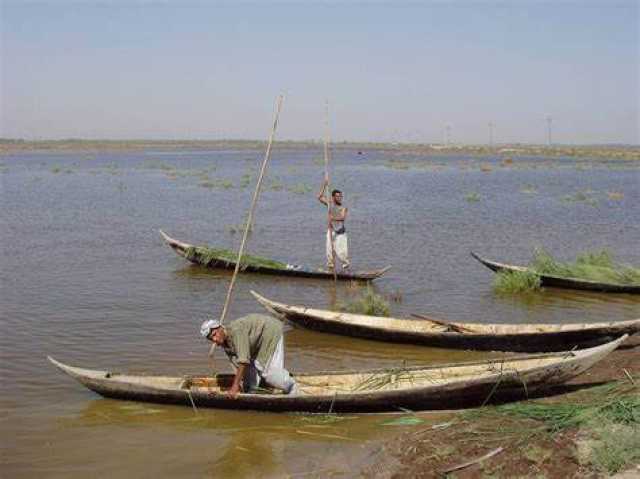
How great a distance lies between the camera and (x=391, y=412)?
22.4ft

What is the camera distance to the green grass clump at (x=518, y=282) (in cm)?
1215

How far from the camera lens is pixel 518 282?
12.1 m

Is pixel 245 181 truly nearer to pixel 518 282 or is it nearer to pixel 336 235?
pixel 336 235

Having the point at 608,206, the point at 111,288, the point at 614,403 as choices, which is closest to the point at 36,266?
the point at 111,288

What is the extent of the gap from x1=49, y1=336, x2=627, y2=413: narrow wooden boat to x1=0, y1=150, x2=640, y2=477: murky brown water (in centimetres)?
16

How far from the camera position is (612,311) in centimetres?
1107

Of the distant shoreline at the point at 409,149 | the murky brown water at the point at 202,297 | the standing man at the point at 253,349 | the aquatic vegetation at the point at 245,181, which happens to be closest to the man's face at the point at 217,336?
the standing man at the point at 253,349

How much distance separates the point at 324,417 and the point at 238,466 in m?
1.00

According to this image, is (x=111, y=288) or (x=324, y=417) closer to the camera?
(x=324, y=417)

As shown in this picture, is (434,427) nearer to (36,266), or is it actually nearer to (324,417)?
(324,417)

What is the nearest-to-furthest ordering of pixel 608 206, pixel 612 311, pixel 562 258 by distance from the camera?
pixel 612 311 < pixel 562 258 < pixel 608 206

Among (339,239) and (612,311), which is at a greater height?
(339,239)

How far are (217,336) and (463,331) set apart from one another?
3688 mm

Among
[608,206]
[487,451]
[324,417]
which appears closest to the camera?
[487,451]
